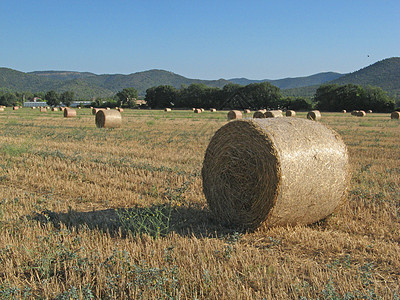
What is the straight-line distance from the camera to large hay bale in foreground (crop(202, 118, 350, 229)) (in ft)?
18.1

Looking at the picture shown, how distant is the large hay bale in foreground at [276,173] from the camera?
550 centimetres

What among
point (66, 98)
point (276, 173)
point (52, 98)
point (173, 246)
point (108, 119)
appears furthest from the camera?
point (66, 98)

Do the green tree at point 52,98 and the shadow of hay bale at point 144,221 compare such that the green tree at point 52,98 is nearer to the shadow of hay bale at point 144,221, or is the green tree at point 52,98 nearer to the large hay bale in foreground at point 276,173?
the shadow of hay bale at point 144,221

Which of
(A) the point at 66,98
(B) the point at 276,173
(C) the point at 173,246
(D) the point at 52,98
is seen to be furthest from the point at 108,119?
(D) the point at 52,98

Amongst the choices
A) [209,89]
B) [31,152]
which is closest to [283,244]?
[31,152]

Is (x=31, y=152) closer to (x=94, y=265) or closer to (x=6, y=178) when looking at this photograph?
(x=6, y=178)

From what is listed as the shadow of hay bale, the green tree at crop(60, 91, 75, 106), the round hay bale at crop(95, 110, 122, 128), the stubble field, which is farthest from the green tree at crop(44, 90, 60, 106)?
the shadow of hay bale

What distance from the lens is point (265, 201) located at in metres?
5.51

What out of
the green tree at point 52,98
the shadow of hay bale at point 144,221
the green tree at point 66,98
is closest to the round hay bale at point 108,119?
the shadow of hay bale at point 144,221

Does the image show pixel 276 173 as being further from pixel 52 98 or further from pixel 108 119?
pixel 52 98

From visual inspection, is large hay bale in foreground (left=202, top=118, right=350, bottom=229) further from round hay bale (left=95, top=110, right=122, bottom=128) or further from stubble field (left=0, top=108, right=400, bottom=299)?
Result: round hay bale (left=95, top=110, right=122, bottom=128)

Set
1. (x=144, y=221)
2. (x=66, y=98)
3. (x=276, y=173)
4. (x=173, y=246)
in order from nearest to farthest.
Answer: (x=173, y=246)
(x=276, y=173)
(x=144, y=221)
(x=66, y=98)

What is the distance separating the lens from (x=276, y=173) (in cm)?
540

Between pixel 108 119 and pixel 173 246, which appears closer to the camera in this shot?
pixel 173 246
